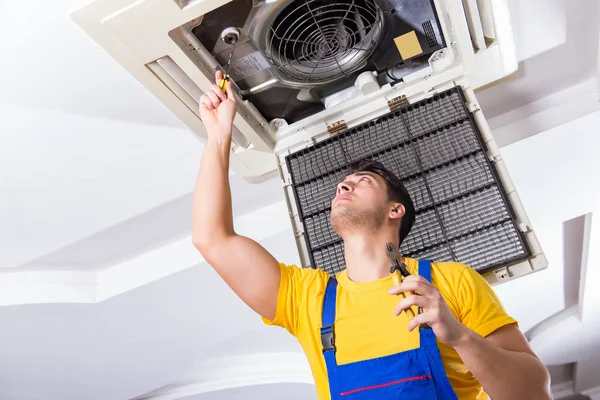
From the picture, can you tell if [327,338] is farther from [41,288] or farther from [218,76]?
[41,288]

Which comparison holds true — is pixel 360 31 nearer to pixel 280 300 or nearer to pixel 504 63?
pixel 504 63

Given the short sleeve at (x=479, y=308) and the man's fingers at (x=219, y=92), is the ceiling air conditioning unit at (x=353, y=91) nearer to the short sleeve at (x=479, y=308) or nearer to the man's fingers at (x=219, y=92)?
the man's fingers at (x=219, y=92)

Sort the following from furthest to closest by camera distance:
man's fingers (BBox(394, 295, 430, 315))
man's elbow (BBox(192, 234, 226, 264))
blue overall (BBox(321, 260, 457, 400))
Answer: man's elbow (BBox(192, 234, 226, 264))
blue overall (BBox(321, 260, 457, 400))
man's fingers (BBox(394, 295, 430, 315))

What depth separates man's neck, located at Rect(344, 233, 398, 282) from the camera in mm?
1533

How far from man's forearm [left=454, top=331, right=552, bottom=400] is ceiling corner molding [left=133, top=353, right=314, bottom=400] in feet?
11.1

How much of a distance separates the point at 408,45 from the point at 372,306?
0.91 m

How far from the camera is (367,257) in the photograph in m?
1.57

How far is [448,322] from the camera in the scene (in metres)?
1.05

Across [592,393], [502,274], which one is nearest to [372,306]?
[502,274]

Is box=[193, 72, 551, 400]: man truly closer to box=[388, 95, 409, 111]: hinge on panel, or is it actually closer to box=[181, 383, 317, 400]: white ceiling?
box=[388, 95, 409, 111]: hinge on panel

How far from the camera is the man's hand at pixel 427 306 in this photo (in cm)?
102

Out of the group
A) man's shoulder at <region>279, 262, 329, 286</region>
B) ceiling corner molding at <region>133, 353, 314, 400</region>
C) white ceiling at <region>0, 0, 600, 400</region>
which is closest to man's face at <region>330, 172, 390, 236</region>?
man's shoulder at <region>279, 262, 329, 286</region>

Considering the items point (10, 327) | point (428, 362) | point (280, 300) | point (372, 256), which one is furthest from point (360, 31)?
point (10, 327)

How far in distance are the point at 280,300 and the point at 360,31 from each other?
895 millimetres
